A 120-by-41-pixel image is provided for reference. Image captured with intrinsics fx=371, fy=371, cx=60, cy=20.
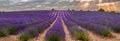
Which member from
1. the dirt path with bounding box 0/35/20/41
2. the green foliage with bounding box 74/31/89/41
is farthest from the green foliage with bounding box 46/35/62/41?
the dirt path with bounding box 0/35/20/41

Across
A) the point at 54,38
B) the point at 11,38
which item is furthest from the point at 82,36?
the point at 11,38

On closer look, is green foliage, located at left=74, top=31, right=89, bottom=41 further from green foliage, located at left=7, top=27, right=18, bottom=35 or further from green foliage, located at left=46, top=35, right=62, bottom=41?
green foliage, located at left=7, top=27, right=18, bottom=35

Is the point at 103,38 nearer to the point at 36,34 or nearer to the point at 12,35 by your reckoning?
the point at 36,34

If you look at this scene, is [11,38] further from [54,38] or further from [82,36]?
[54,38]

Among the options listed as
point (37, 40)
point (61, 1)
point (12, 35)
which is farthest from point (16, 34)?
point (61, 1)

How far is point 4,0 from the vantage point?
19275cm

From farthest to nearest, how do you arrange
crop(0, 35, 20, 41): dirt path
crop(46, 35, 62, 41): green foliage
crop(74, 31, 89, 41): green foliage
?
crop(0, 35, 20, 41): dirt path, crop(74, 31, 89, 41): green foliage, crop(46, 35, 62, 41): green foliage

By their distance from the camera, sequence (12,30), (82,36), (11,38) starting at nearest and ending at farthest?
(82,36)
(11,38)
(12,30)

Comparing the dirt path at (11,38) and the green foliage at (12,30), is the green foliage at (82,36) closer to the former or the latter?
the dirt path at (11,38)

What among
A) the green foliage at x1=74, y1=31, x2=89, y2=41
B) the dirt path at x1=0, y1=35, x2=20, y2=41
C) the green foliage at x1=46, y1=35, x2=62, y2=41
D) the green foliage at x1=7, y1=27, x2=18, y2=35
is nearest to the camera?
the green foliage at x1=46, y1=35, x2=62, y2=41

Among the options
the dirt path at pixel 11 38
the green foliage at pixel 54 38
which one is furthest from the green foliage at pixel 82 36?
the dirt path at pixel 11 38

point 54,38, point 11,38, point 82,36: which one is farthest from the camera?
point 11,38

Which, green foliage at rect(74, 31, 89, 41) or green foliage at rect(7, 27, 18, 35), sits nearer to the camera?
green foliage at rect(74, 31, 89, 41)

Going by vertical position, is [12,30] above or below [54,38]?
below
